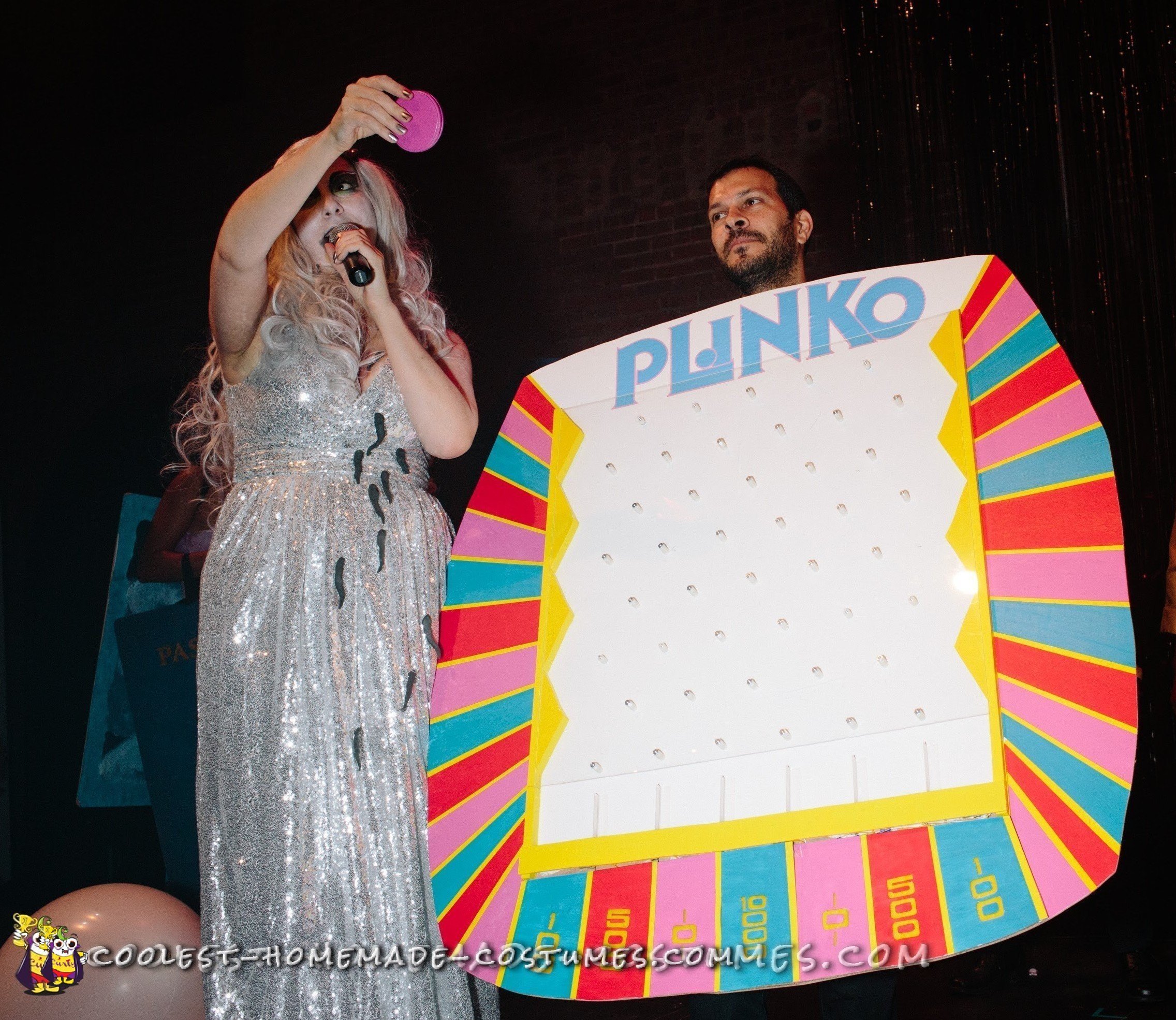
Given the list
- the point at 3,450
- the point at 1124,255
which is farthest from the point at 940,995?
the point at 3,450

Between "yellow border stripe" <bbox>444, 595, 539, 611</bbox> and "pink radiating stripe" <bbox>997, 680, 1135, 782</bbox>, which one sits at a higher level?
"yellow border stripe" <bbox>444, 595, 539, 611</bbox>

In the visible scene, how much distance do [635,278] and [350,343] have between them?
260cm

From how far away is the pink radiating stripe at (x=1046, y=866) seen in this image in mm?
937

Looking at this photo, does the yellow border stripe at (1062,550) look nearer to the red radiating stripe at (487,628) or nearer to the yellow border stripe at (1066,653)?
the yellow border stripe at (1066,653)

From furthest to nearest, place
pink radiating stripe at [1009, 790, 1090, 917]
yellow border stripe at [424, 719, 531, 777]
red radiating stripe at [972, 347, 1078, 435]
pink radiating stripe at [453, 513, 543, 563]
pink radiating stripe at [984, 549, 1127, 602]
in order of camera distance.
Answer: pink radiating stripe at [453, 513, 543, 563] < yellow border stripe at [424, 719, 531, 777] < red radiating stripe at [972, 347, 1078, 435] < pink radiating stripe at [984, 549, 1127, 602] < pink radiating stripe at [1009, 790, 1090, 917]

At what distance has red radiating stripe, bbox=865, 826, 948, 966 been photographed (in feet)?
3.16

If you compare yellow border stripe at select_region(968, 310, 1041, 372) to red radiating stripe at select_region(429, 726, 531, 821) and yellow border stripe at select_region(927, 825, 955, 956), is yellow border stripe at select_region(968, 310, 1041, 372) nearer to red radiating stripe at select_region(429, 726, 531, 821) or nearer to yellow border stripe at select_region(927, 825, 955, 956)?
yellow border stripe at select_region(927, 825, 955, 956)

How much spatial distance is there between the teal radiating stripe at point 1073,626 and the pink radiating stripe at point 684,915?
387mm

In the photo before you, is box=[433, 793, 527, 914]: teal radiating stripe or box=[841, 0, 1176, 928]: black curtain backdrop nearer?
box=[433, 793, 527, 914]: teal radiating stripe

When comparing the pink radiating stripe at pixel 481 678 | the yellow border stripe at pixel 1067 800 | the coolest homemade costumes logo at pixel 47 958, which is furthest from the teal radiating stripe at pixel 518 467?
the coolest homemade costumes logo at pixel 47 958

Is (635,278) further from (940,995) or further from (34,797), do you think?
(34,797)

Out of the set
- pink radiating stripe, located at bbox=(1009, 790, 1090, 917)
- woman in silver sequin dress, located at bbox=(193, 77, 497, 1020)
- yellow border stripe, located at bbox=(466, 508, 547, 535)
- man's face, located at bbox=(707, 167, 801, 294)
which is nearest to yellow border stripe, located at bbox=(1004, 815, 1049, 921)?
pink radiating stripe, located at bbox=(1009, 790, 1090, 917)

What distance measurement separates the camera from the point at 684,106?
→ 3.95m

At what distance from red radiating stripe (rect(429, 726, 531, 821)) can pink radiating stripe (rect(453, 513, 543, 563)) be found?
0.76 feet
